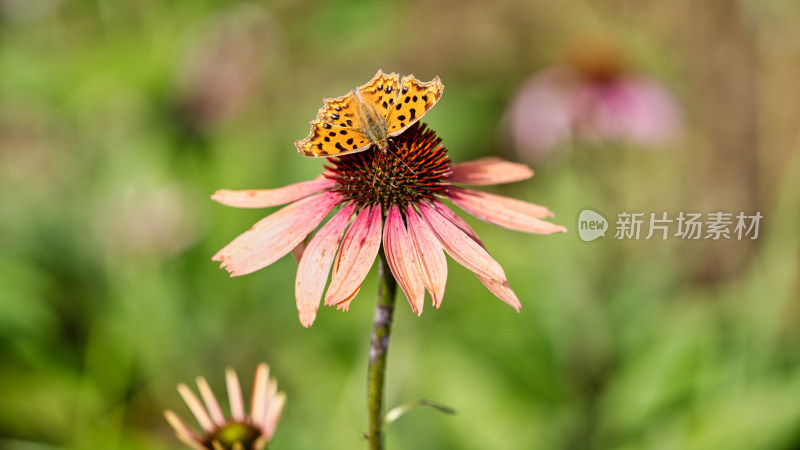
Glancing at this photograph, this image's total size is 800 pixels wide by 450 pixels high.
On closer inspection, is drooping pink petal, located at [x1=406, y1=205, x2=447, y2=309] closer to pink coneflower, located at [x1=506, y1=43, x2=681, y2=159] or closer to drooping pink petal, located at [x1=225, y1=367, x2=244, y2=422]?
drooping pink petal, located at [x1=225, y1=367, x2=244, y2=422]

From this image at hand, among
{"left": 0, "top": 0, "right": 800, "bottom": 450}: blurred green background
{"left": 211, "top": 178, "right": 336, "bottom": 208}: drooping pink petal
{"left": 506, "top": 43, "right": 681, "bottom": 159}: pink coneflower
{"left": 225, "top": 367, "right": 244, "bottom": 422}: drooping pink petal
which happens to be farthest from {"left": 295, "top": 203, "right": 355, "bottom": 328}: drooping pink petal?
{"left": 506, "top": 43, "right": 681, "bottom": 159}: pink coneflower

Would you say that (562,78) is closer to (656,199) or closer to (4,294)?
(656,199)

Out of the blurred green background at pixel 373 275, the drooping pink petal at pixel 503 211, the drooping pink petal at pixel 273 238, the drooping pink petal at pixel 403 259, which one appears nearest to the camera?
the drooping pink petal at pixel 403 259

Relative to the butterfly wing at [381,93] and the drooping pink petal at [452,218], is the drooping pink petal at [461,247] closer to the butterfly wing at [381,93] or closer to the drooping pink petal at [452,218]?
the drooping pink petal at [452,218]

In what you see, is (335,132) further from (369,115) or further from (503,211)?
(503,211)

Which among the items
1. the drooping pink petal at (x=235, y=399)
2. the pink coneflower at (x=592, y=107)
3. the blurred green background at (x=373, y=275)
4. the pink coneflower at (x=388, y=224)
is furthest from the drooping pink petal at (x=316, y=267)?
the pink coneflower at (x=592, y=107)

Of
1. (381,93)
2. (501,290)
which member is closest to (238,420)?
(501,290)
